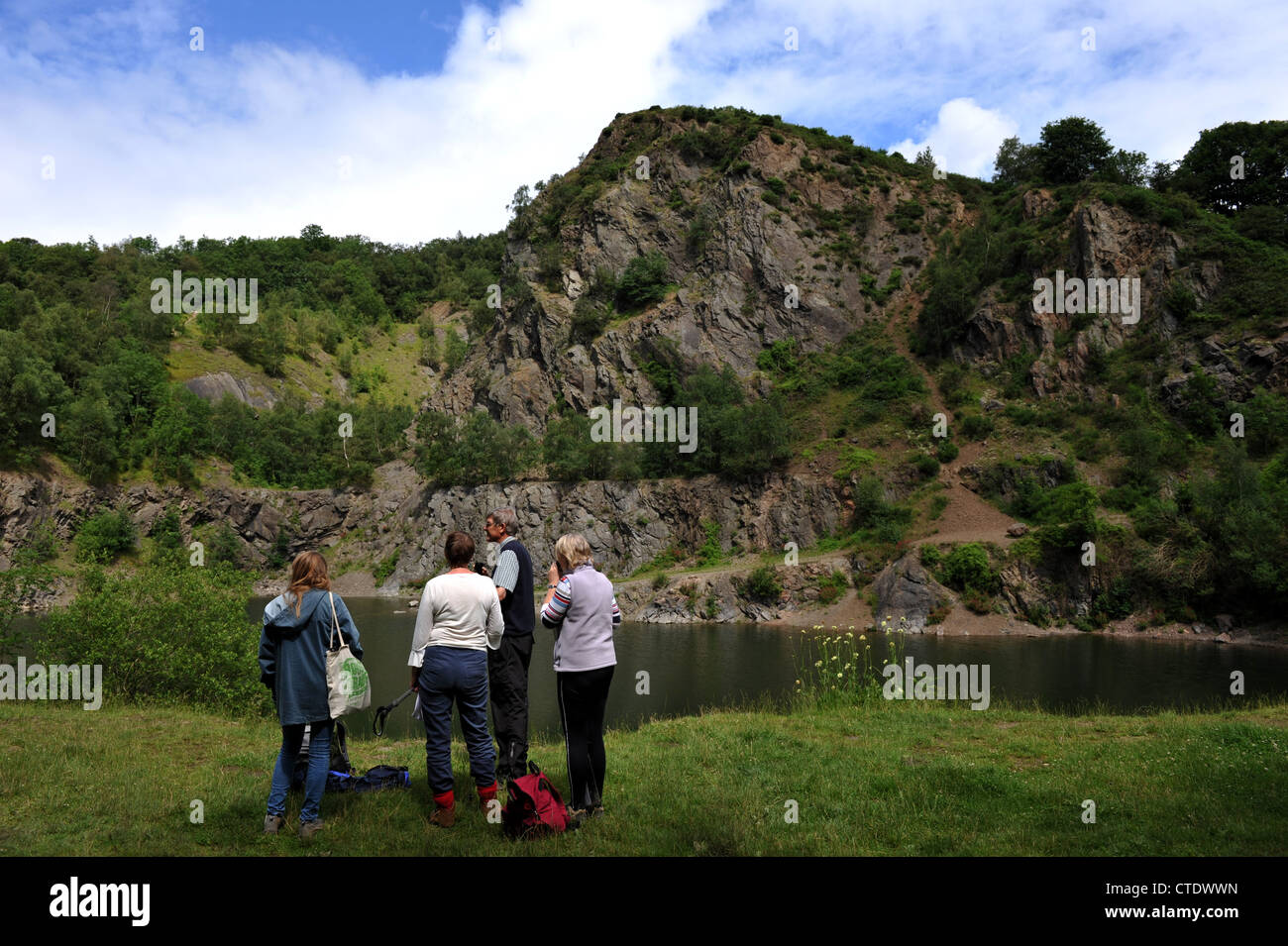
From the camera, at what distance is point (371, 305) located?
12025cm

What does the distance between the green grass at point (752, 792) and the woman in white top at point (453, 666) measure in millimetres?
377

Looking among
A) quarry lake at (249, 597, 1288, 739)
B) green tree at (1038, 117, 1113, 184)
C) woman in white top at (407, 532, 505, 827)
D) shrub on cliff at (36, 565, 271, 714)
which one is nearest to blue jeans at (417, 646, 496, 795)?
woman in white top at (407, 532, 505, 827)

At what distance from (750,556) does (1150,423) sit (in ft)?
91.4

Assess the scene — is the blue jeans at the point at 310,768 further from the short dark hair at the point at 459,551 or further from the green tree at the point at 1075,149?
the green tree at the point at 1075,149

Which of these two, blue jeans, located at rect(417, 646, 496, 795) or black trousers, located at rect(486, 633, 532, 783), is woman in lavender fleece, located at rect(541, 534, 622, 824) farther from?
black trousers, located at rect(486, 633, 532, 783)

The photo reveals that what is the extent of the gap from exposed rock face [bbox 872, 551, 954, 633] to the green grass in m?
30.3

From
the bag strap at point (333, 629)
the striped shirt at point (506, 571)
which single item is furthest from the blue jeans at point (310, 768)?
the striped shirt at point (506, 571)

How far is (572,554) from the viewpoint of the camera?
674cm

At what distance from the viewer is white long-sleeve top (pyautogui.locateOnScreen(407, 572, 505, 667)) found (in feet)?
20.7

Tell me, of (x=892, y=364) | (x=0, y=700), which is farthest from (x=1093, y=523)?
(x=0, y=700)

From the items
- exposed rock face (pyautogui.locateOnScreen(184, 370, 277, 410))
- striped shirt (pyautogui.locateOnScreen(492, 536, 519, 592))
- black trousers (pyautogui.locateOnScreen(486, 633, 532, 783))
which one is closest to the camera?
striped shirt (pyautogui.locateOnScreen(492, 536, 519, 592))

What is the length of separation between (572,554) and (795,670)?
803 inches

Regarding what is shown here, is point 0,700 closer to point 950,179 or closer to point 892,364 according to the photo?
point 892,364

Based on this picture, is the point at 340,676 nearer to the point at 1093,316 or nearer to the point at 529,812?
the point at 529,812
